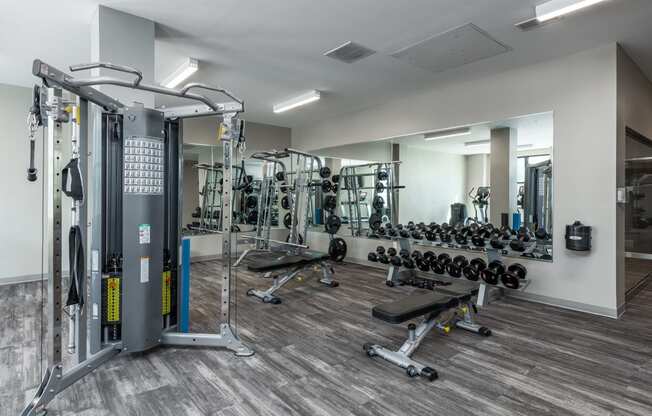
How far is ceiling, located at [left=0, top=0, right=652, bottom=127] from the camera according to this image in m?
2.82

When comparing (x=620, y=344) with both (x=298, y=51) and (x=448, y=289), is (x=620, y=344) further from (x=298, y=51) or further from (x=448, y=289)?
(x=298, y=51)

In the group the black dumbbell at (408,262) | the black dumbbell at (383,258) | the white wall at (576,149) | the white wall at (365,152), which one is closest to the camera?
the white wall at (576,149)

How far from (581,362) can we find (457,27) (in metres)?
2.80

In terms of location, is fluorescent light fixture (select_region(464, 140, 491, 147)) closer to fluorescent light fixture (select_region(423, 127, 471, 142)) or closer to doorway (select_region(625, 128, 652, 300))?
fluorescent light fixture (select_region(423, 127, 471, 142))

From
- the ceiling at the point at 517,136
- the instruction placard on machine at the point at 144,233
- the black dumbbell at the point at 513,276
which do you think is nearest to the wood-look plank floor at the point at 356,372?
the black dumbbell at the point at 513,276

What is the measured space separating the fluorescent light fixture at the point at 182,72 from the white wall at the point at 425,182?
11.1ft

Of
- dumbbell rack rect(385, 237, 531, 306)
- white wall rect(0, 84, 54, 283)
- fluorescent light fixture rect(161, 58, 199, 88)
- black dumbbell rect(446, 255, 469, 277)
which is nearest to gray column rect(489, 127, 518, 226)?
dumbbell rack rect(385, 237, 531, 306)

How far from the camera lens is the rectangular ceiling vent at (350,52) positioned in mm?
3560

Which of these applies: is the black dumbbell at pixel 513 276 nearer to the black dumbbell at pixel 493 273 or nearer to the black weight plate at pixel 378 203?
the black dumbbell at pixel 493 273

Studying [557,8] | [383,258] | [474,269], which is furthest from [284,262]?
[557,8]

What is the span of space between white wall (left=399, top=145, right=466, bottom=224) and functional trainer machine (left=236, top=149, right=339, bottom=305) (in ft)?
4.77

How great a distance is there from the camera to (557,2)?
2.66 meters

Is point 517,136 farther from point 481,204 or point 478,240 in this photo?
point 478,240

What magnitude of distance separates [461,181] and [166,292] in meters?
4.50
